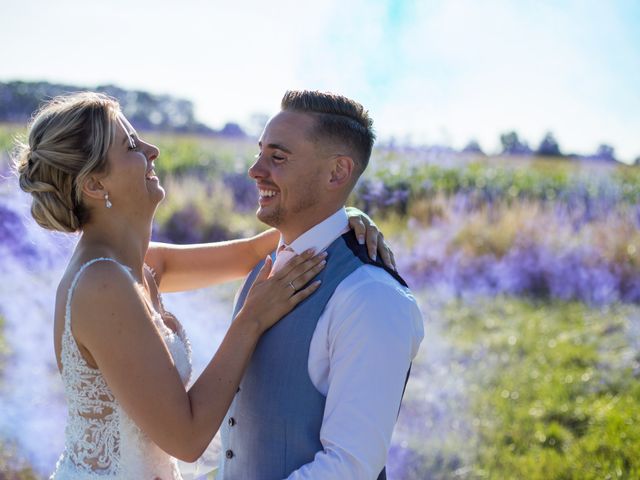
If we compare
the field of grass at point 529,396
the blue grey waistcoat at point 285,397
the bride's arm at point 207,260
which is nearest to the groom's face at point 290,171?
the blue grey waistcoat at point 285,397

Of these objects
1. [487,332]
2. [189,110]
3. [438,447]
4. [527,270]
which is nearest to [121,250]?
[438,447]

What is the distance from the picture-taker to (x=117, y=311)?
81.4 inches

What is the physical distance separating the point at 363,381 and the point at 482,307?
5475 millimetres

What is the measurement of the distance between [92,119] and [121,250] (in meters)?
0.43

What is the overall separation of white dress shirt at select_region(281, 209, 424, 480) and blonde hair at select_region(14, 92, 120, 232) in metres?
0.89

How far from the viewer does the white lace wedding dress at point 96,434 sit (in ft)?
7.30

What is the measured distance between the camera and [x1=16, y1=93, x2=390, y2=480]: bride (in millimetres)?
2053

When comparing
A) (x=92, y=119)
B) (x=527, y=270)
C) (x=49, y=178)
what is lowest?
(x=527, y=270)

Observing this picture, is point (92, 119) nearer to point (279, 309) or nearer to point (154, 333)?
point (154, 333)

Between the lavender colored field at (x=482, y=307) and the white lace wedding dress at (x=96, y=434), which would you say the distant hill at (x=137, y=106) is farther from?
the white lace wedding dress at (x=96, y=434)

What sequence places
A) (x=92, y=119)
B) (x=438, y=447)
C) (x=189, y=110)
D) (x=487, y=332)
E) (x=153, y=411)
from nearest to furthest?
(x=153, y=411)
(x=92, y=119)
(x=438, y=447)
(x=487, y=332)
(x=189, y=110)

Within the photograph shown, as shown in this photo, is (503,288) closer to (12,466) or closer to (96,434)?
(12,466)

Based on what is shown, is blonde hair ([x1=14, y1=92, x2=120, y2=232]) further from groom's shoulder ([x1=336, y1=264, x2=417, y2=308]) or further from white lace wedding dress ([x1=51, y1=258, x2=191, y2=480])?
groom's shoulder ([x1=336, y1=264, x2=417, y2=308])

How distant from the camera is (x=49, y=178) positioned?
2.23 meters
